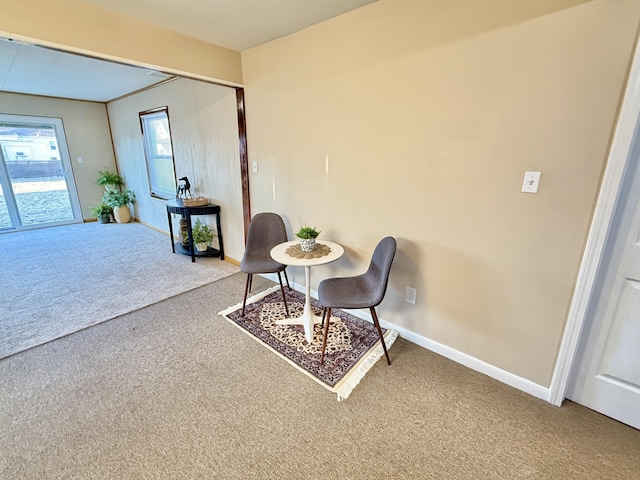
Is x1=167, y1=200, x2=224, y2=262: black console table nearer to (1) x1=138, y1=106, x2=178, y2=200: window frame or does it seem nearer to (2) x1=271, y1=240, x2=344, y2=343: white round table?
(1) x1=138, y1=106, x2=178, y2=200: window frame

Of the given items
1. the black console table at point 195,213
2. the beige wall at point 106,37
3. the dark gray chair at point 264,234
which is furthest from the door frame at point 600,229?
the black console table at point 195,213

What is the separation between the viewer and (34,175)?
5043 mm

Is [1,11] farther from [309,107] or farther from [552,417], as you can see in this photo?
[552,417]

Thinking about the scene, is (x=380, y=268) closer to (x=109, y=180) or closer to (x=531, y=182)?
(x=531, y=182)

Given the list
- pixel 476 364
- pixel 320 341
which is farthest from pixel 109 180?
pixel 476 364

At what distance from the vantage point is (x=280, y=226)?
2.72 meters

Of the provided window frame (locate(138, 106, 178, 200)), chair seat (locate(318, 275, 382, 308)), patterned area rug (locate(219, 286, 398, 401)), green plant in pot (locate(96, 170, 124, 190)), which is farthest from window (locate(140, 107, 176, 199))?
chair seat (locate(318, 275, 382, 308))

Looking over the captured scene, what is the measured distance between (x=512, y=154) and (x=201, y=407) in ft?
7.20

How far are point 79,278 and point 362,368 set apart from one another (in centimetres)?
330

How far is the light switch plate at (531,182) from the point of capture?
1477mm

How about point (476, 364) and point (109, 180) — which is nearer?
point (476, 364)

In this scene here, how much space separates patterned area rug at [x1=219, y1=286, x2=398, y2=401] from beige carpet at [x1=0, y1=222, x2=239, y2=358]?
1009mm

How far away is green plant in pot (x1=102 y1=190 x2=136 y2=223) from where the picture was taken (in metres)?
5.56

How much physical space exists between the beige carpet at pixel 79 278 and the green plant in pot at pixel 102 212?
75cm
